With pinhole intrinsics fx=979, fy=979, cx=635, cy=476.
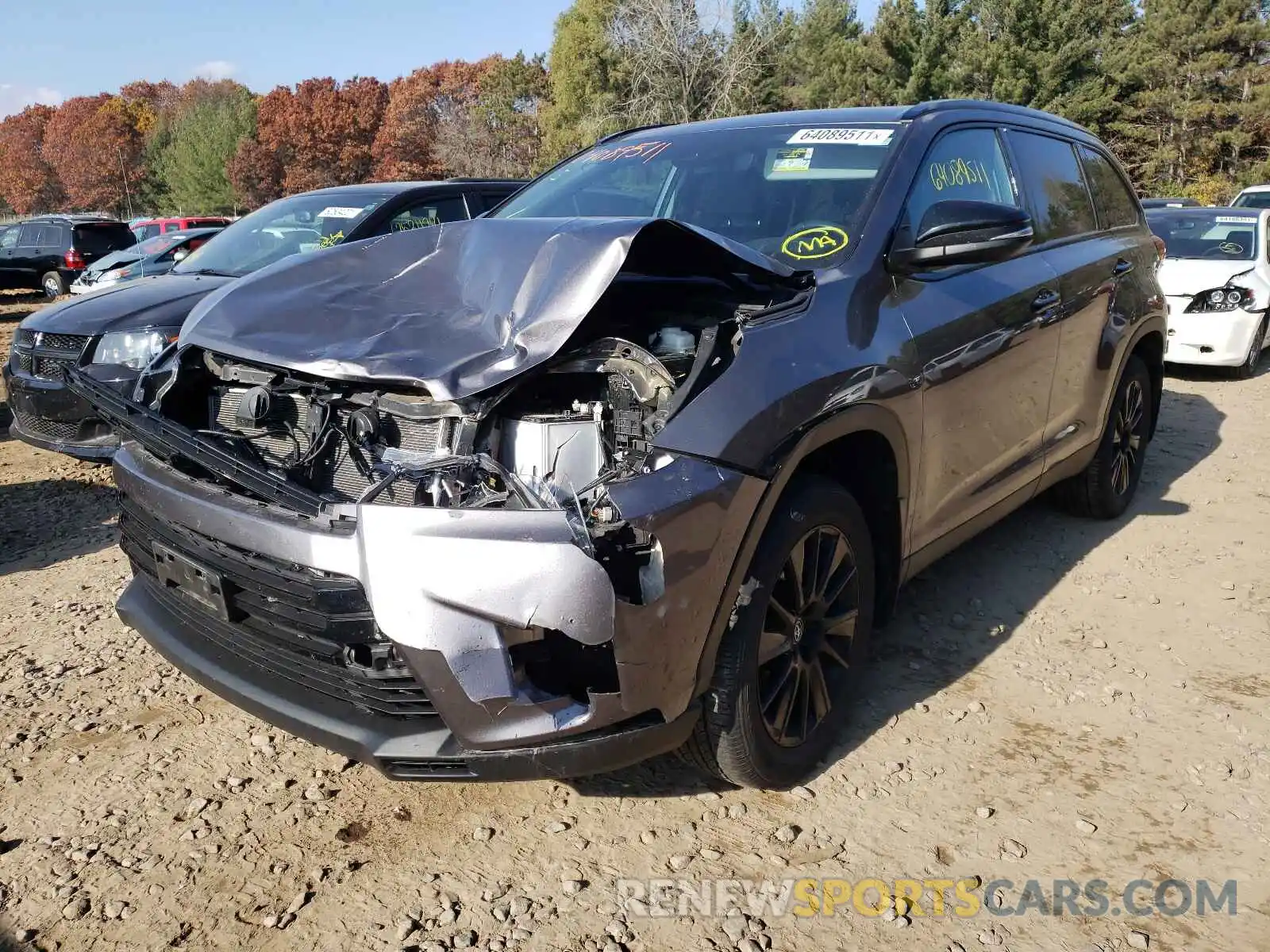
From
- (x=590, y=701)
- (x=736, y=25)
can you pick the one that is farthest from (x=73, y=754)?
(x=736, y=25)

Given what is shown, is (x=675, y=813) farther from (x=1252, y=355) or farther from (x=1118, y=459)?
(x=1252, y=355)

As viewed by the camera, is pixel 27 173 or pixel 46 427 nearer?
pixel 46 427

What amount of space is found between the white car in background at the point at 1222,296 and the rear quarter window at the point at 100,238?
18.2 meters

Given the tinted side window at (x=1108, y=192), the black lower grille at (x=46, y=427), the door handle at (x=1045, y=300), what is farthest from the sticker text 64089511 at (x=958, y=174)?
the black lower grille at (x=46, y=427)

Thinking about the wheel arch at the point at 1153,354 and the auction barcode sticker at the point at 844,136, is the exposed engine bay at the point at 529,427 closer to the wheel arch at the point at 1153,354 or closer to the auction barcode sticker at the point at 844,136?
the auction barcode sticker at the point at 844,136

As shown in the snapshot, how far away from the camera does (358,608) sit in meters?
2.18

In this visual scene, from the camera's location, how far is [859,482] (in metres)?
3.04

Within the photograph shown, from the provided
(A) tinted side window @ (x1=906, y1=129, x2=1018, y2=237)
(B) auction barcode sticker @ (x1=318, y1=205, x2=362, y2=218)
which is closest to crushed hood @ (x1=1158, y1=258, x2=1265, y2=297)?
(A) tinted side window @ (x1=906, y1=129, x2=1018, y2=237)

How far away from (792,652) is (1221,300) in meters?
8.63

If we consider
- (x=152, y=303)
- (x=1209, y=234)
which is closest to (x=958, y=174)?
(x=152, y=303)

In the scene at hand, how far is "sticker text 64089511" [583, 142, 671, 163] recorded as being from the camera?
388 cm

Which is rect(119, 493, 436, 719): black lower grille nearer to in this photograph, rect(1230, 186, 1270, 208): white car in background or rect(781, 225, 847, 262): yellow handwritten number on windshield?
rect(781, 225, 847, 262): yellow handwritten number on windshield

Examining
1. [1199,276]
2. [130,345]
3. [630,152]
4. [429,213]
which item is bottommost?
[1199,276]

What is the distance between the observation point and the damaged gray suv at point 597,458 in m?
2.13
